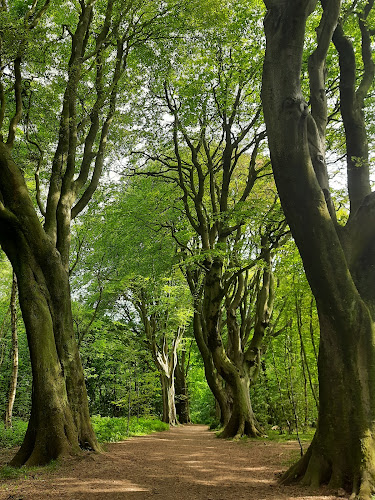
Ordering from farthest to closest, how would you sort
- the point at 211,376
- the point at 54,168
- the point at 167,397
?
1. the point at 167,397
2. the point at 211,376
3. the point at 54,168

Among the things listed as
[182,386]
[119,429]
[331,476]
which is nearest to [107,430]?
[119,429]

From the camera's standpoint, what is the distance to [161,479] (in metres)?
5.26

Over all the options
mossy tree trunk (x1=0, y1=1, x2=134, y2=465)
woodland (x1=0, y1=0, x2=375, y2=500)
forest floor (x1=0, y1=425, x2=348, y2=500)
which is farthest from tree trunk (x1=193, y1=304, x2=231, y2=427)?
mossy tree trunk (x1=0, y1=1, x2=134, y2=465)

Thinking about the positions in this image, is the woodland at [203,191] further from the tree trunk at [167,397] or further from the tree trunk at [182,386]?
the tree trunk at [182,386]

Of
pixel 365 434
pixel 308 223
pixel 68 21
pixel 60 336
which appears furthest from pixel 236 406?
pixel 68 21

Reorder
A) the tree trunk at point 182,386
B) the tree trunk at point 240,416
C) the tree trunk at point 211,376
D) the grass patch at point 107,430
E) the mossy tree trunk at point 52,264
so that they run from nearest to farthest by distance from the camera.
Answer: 1. the mossy tree trunk at point 52,264
2. the grass patch at point 107,430
3. the tree trunk at point 240,416
4. the tree trunk at point 211,376
5. the tree trunk at point 182,386

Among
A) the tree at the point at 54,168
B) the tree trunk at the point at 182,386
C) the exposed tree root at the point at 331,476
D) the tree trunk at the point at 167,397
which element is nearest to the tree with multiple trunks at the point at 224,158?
the tree at the point at 54,168

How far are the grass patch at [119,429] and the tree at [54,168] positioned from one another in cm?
417

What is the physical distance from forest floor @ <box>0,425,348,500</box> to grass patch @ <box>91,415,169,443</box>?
12.5 ft

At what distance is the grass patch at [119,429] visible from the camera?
1113 cm

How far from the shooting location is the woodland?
169 inches

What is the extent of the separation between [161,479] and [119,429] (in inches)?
340

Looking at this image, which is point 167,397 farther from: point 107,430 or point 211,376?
point 107,430

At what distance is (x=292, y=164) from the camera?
431cm
